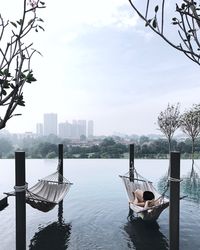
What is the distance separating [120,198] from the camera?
9.73 m

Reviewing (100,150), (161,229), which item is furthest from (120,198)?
(100,150)

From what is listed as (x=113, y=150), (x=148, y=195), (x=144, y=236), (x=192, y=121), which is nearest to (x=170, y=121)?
(x=192, y=121)

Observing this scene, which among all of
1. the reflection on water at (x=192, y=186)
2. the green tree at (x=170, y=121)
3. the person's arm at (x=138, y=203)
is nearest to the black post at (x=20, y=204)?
the person's arm at (x=138, y=203)

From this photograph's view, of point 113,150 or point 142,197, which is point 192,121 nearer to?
point 113,150

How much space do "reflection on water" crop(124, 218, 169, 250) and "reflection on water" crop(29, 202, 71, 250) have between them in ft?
3.90

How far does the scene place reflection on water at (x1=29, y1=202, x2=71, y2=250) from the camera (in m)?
5.70

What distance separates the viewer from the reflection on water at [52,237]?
5699 mm

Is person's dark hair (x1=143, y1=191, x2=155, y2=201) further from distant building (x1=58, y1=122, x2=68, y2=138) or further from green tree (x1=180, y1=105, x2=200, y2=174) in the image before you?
distant building (x1=58, y1=122, x2=68, y2=138)

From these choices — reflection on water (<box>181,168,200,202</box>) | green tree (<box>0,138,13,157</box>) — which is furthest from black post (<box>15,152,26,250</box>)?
green tree (<box>0,138,13,157</box>)

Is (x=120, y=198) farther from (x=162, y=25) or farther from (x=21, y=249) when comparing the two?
(x=162, y=25)

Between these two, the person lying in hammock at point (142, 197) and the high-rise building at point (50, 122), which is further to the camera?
the high-rise building at point (50, 122)

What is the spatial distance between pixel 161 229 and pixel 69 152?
67.0 feet

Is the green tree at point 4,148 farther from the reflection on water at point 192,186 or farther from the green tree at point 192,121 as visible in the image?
the reflection on water at point 192,186

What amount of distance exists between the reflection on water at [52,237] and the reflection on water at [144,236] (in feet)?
3.90
